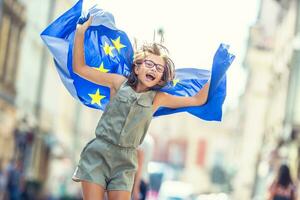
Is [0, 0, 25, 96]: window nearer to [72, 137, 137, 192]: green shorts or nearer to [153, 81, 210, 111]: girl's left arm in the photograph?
[153, 81, 210, 111]: girl's left arm

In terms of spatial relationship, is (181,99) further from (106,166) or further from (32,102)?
(32,102)

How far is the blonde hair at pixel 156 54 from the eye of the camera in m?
5.67

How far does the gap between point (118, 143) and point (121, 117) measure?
150mm

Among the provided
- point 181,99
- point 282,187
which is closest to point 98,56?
point 181,99

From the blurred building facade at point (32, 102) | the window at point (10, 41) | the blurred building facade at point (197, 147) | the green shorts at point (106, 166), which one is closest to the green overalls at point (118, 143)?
the green shorts at point (106, 166)

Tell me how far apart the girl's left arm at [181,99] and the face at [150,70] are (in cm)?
13

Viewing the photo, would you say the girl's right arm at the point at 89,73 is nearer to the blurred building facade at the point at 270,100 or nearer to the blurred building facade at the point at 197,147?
the blurred building facade at the point at 270,100

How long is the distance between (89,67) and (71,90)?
0.34 metres

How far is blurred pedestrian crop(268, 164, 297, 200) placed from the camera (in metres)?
10.8

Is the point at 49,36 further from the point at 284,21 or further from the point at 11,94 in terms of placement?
the point at 284,21

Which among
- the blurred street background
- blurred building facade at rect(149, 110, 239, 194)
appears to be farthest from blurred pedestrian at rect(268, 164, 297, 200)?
blurred building facade at rect(149, 110, 239, 194)

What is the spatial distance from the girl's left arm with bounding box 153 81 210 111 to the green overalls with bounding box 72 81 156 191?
0.11m

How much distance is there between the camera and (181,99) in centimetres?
587

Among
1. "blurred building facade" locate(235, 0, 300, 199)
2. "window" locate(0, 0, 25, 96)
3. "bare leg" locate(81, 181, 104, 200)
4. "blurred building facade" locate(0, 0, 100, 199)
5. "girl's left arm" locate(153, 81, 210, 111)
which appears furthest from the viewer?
"blurred building facade" locate(0, 0, 100, 199)
